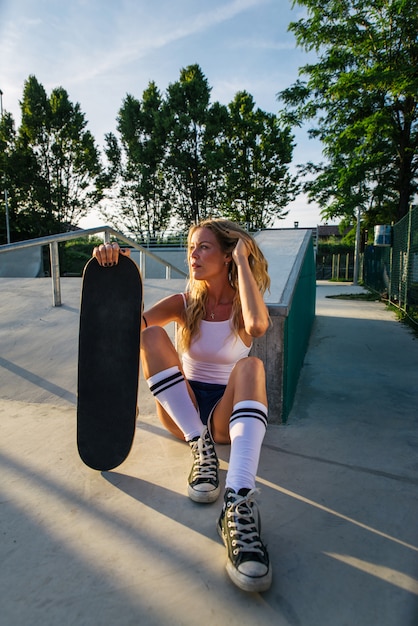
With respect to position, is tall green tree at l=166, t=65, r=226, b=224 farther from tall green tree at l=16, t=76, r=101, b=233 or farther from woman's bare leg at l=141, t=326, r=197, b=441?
woman's bare leg at l=141, t=326, r=197, b=441

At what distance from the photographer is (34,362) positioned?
3.34 m

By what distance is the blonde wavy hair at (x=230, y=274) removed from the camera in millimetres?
2055

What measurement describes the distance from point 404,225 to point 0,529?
857 cm

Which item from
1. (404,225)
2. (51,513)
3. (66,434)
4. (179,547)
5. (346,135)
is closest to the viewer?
(179,547)

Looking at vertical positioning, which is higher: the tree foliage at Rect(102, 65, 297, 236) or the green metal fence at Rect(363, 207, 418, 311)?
the tree foliage at Rect(102, 65, 297, 236)

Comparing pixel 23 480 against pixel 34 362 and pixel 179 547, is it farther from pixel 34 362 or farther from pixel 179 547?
pixel 34 362

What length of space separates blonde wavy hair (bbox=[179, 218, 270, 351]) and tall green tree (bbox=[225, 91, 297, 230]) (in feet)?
68.8

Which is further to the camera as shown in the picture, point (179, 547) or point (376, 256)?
point (376, 256)

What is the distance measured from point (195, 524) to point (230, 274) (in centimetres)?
121

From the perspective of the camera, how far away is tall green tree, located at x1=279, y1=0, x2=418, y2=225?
459 inches

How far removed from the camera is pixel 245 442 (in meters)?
1.53

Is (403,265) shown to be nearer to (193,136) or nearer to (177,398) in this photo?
(177,398)

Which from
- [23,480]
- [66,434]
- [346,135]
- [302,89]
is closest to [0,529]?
[23,480]

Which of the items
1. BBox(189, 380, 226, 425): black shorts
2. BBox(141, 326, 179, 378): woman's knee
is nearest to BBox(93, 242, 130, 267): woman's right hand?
BBox(141, 326, 179, 378): woman's knee
